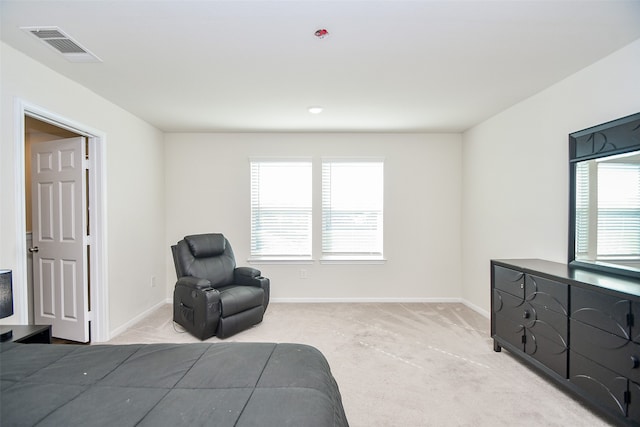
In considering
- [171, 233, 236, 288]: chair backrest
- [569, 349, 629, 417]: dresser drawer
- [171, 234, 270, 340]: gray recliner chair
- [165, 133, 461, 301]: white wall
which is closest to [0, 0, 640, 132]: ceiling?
[165, 133, 461, 301]: white wall

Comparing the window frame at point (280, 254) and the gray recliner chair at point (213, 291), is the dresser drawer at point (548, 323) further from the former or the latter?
the window frame at point (280, 254)

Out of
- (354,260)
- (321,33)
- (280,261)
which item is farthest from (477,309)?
(321,33)

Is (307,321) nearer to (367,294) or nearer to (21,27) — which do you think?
(367,294)

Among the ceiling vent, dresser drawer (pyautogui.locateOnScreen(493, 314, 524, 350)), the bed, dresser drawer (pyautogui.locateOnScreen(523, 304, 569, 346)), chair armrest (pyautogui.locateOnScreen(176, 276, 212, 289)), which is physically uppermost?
the ceiling vent

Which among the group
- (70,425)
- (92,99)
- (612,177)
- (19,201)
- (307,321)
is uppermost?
(92,99)

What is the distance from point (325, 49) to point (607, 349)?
8.73 ft

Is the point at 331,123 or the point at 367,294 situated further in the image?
the point at 367,294

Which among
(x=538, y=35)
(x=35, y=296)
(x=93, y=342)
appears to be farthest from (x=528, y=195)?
(x=35, y=296)

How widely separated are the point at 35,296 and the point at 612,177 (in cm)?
538

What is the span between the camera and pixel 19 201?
86.1 inches

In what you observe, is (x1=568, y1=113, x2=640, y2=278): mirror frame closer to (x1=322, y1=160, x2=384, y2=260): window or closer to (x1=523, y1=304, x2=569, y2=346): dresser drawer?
(x1=523, y1=304, x2=569, y2=346): dresser drawer

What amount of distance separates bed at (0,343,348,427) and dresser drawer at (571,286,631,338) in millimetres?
1747

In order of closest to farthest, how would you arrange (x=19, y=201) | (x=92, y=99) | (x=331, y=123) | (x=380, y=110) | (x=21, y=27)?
(x=21, y=27), (x=19, y=201), (x=92, y=99), (x=380, y=110), (x=331, y=123)

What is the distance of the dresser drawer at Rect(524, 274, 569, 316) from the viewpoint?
215 centimetres
